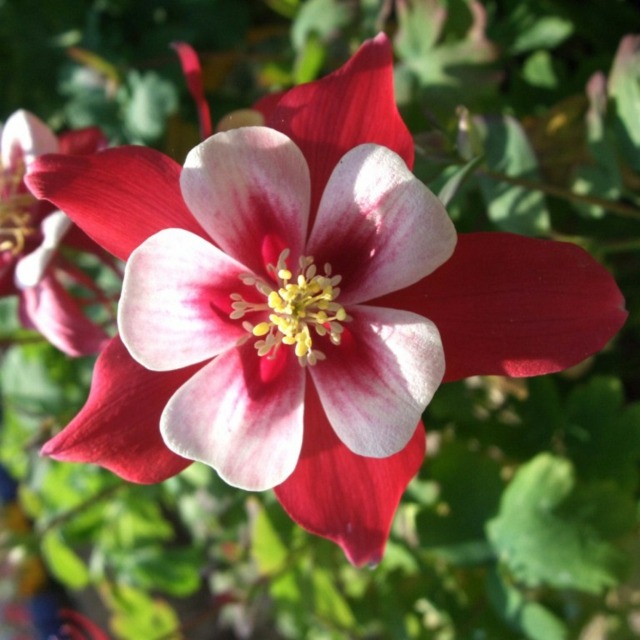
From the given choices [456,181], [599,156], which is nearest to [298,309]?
[456,181]

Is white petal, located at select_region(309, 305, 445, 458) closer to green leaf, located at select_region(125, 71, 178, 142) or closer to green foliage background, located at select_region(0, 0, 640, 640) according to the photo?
green foliage background, located at select_region(0, 0, 640, 640)

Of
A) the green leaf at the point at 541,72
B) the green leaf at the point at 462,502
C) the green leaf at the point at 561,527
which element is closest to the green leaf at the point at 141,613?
the green leaf at the point at 462,502

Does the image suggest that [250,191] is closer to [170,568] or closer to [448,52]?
[448,52]

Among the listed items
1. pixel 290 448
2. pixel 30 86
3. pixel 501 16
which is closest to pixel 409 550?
pixel 290 448

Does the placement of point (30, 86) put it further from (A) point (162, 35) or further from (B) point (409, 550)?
(B) point (409, 550)

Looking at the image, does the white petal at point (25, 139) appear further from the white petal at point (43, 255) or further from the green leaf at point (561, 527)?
the green leaf at point (561, 527)

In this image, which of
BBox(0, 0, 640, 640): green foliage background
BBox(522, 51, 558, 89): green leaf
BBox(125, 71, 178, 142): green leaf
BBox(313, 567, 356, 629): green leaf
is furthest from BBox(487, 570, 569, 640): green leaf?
BBox(125, 71, 178, 142): green leaf
